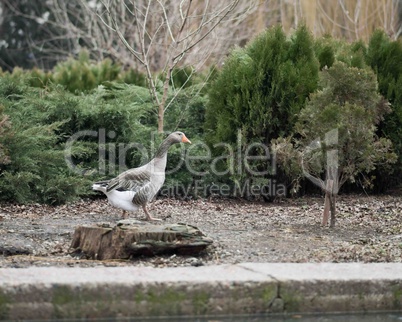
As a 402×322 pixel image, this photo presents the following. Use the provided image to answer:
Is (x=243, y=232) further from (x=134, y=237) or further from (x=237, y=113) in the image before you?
(x=237, y=113)

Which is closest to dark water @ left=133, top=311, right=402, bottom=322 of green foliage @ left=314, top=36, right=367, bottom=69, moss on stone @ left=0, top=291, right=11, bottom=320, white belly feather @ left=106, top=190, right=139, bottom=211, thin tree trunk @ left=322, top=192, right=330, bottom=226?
moss on stone @ left=0, top=291, right=11, bottom=320

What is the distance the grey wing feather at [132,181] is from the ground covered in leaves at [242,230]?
507mm

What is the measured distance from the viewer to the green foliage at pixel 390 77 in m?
11.5

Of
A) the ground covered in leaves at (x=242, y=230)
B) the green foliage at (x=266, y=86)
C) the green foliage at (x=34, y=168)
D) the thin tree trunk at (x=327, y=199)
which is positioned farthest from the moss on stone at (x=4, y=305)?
the green foliage at (x=266, y=86)

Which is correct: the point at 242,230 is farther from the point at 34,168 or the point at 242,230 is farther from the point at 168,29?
the point at 168,29

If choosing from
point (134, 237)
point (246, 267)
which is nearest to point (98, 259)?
point (134, 237)

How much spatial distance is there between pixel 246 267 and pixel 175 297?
0.75 m

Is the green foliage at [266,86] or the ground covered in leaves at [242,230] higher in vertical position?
the green foliage at [266,86]

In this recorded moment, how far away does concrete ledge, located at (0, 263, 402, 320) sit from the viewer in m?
4.88

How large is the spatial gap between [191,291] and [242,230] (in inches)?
123

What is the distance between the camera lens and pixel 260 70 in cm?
1085

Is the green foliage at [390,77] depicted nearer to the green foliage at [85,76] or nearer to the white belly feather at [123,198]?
the white belly feather at [123,198]

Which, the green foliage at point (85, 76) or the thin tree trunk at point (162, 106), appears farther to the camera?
the green foliage at point (85, 76)

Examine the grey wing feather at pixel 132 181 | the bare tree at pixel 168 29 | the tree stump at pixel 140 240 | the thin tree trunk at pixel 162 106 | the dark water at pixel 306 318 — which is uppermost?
the bare tree at pixel 168 29
